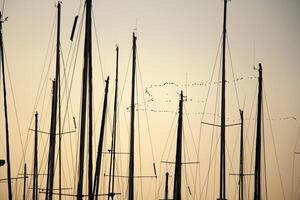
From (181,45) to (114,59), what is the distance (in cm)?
202

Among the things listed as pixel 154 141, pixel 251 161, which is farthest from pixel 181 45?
pixel 251 161

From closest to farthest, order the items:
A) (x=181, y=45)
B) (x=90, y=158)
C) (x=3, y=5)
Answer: (x=90, y=158), (x=3, y=5), (x=181, y=45)

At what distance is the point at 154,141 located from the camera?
1433 centimetres

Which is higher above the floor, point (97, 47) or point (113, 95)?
point (97, 47)

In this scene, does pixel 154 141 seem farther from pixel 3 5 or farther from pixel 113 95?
pixel 3 5

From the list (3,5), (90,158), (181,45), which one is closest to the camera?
(90,158)

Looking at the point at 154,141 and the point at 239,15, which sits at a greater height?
the point at 239,15

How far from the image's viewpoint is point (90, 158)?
8805 millimetres

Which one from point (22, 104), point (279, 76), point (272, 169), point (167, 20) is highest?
point (167, 20)

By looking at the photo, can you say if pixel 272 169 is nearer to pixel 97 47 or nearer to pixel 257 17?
pixel 257 17

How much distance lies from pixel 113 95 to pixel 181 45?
2517 mm

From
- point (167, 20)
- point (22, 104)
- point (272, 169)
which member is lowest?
point (272, 169)

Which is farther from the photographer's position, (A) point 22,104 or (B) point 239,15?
(B) point 239,15

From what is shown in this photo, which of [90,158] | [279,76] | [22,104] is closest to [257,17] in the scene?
[279,76]
